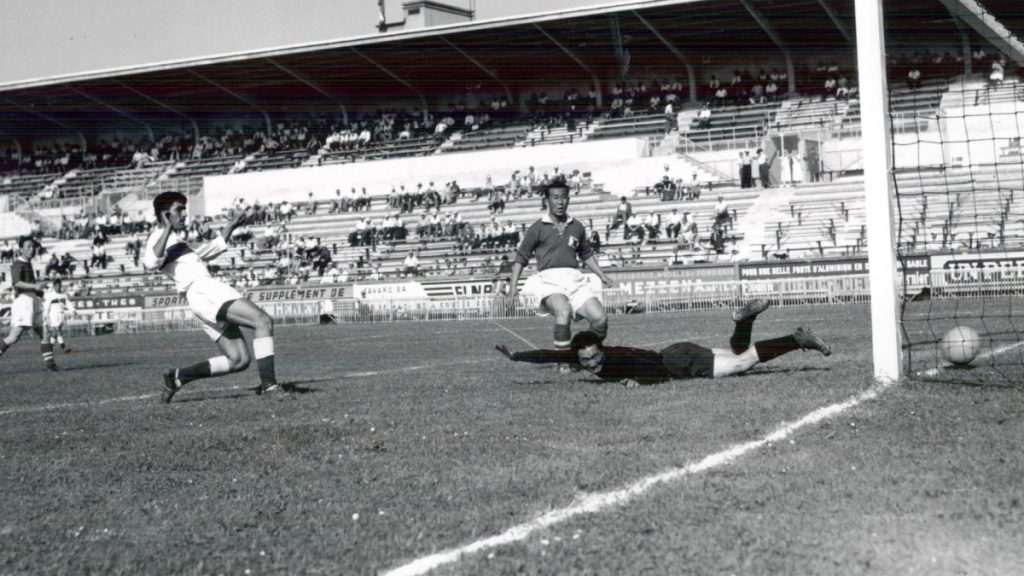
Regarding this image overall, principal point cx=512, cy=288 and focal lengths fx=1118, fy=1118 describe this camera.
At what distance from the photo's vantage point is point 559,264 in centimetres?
1055

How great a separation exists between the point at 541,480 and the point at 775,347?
148 inches

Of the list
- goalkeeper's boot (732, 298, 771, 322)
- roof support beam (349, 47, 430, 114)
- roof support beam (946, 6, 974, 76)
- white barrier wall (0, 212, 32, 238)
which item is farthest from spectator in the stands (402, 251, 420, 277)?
goalkeeper's boot (732, 298, 771, 322)

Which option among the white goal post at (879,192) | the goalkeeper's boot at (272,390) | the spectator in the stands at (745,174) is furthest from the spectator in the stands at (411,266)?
the white goal post at (879,192)

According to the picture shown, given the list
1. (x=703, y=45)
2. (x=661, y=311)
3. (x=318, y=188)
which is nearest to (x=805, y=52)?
(x=703, y=45)

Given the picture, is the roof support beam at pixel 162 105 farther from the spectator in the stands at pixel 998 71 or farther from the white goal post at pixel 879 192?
the white goal post at pixel 879 192

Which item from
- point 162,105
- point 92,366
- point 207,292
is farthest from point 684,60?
point 207,292

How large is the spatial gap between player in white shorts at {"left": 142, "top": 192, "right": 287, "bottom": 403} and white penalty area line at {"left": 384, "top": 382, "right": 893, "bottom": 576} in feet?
15.7

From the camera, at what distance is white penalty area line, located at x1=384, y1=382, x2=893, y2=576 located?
388 cm

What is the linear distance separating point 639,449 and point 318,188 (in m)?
41.3

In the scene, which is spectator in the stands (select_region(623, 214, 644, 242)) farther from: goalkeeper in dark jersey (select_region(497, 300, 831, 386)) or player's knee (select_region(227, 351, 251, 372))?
player's knee (select_region(227, 351, 251, 372))

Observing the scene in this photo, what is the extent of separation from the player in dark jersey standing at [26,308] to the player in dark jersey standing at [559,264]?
9.21 m

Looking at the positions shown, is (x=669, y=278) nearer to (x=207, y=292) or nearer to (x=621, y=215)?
(x=621, y=215)

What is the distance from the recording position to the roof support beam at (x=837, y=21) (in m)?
38.0

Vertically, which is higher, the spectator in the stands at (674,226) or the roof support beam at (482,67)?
the roof support beam at (482,67)
